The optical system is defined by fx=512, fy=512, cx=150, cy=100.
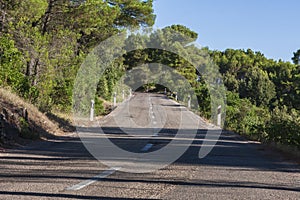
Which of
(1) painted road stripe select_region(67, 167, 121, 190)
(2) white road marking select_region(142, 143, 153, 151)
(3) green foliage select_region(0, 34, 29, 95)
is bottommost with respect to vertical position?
(1) painted road stripe select_region(67, 167, 121, 190)

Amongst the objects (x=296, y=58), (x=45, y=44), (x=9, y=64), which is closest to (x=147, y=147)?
(x=9, y=64)

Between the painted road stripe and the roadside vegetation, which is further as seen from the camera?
the roadside vegetation

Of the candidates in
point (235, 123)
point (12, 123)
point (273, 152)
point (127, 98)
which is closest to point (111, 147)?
point (12, 123)

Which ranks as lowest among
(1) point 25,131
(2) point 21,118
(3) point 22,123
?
(1) point 25,131

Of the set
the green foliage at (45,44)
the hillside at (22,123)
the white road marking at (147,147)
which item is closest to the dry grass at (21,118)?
the hillside at (22,123)

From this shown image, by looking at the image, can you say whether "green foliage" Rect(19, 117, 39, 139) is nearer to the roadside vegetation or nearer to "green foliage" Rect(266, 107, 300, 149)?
the roadside vegetation

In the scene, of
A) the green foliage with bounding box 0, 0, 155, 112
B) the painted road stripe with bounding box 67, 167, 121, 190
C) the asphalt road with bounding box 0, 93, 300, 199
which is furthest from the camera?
the green foliage with bounding box 0, 0, 155, 112

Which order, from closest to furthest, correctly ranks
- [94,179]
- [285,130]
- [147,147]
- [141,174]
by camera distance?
[94,179], [141,174], [147,147], [285,130]

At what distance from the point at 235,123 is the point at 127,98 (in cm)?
2700

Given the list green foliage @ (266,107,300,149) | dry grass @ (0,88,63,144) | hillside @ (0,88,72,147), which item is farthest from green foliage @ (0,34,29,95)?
green foliage @ (266,107,300,149)

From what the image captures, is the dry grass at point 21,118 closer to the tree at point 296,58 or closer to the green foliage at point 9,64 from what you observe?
→ the green foliage at point 9,64

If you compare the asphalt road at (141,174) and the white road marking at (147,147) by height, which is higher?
the white road marking at (147,147)

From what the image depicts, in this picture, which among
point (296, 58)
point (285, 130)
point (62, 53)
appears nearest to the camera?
point (285, 130)

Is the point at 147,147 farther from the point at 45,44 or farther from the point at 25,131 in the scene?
the point at 45,44
